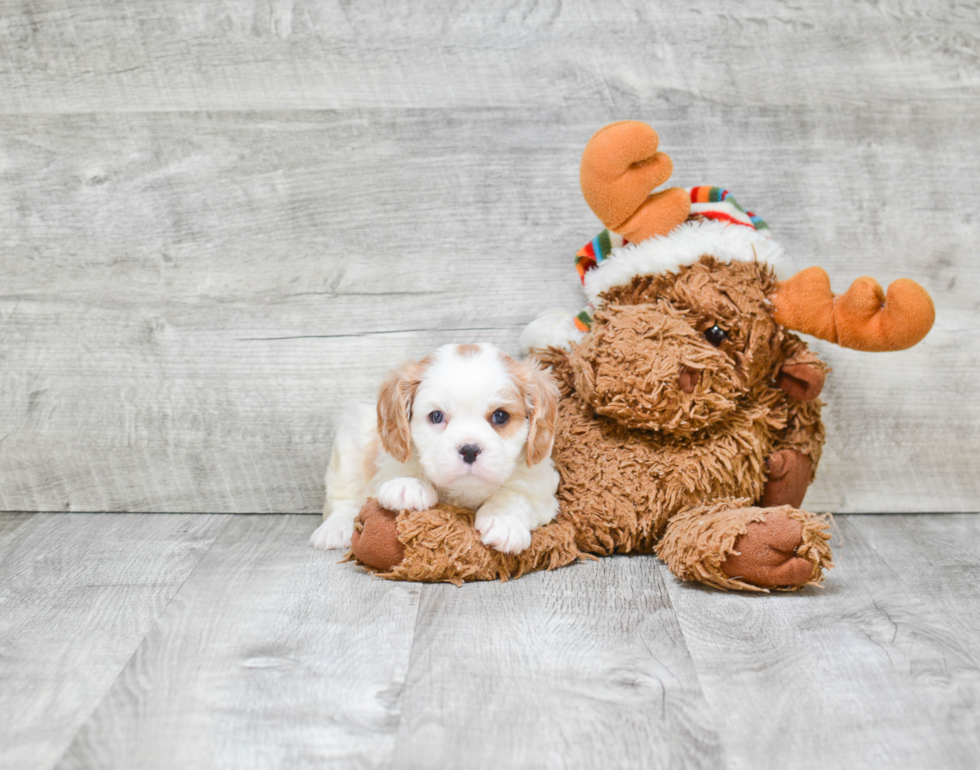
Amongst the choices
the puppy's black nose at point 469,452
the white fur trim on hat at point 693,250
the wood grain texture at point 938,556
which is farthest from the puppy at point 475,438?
the wood grain texture at point 938,556

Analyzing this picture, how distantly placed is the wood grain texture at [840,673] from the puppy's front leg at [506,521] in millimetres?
259

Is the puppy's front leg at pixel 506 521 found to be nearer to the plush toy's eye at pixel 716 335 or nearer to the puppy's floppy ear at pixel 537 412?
the puppy's floppy ear at pixel 537 412

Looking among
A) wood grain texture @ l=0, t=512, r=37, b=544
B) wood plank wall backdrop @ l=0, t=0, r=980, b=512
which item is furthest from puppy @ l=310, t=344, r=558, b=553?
A: wood grain texture @ l=0, t=512, r=37, b=544

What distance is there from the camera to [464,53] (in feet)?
5.73

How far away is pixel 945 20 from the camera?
1.77 metres

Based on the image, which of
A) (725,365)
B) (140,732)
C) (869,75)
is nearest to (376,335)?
(725,365)

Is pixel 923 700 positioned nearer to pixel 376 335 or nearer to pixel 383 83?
pixel 376 335

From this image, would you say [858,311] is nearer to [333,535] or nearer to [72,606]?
[333,535]

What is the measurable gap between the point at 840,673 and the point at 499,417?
2.01 ft

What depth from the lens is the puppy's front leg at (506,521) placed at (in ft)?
4.57

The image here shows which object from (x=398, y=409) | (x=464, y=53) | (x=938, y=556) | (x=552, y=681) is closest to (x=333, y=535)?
(x=398, y=409)

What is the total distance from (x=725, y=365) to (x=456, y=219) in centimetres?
66

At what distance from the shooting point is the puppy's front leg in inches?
54.9

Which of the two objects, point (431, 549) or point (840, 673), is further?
point (431, 549)
